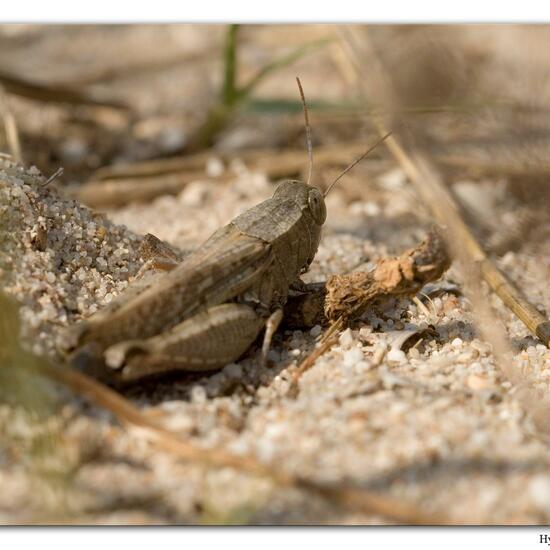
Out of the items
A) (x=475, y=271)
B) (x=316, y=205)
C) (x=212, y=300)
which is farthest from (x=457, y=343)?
(x=212, y=300)

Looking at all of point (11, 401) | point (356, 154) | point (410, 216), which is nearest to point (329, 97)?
point (356, 154)

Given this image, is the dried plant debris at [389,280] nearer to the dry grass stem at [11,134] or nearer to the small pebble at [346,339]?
the small pebble at [346,339]

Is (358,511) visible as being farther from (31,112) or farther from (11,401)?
(31,112)

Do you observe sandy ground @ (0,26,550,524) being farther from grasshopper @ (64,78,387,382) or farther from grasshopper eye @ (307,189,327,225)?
grasshopper eye @ (307,189,327,225)

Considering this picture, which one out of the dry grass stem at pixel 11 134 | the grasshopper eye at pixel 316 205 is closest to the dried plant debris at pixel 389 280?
the grasshopper eye at pixel 316 205

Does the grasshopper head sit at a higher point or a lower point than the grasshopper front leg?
higher

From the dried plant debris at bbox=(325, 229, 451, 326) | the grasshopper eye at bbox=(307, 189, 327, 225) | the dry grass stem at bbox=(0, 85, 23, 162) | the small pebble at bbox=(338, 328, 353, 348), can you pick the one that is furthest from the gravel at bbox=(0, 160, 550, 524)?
the dry grass stem at bbox=(0, 85, 23, 162)

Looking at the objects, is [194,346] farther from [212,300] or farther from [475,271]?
[475,271]
